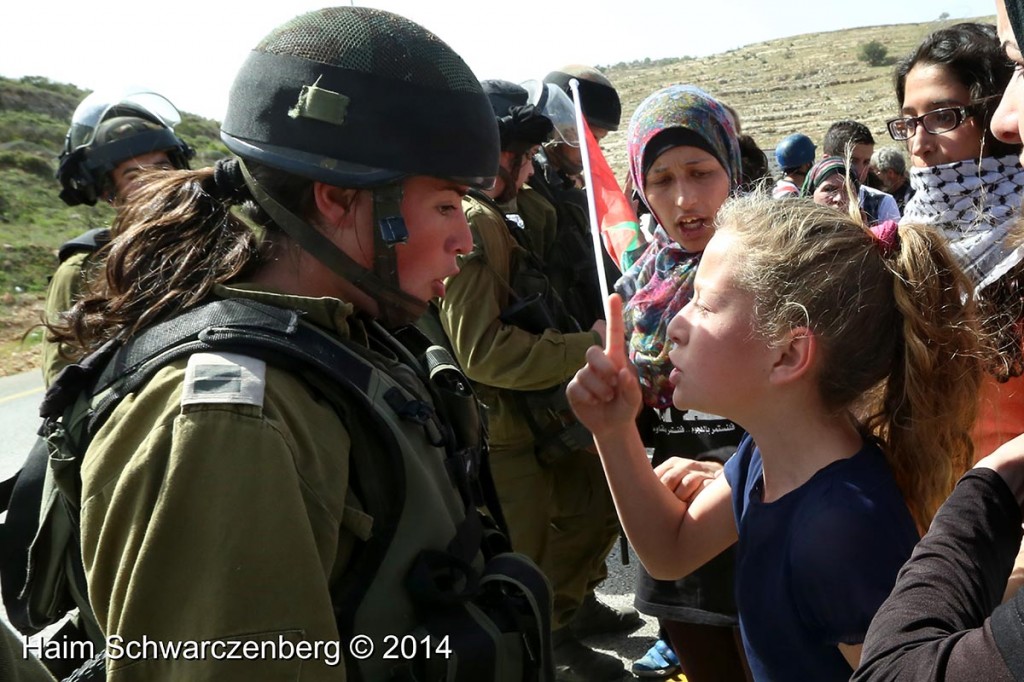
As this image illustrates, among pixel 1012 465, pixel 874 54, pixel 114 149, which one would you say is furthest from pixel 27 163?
pixel 874 54

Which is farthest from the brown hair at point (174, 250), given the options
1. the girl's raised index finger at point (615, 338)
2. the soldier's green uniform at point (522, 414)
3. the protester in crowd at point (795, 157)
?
the protester in crowd at point (795, 157)

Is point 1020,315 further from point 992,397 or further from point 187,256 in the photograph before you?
point 187,256

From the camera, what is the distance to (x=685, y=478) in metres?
2.51

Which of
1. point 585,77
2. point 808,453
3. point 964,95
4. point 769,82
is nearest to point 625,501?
point 808,453

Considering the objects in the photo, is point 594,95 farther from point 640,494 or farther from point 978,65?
point 640,494

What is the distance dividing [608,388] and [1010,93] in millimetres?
1030

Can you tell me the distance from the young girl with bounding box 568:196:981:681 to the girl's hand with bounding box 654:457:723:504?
0.31 metres

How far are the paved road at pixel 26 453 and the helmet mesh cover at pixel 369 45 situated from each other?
251 cm

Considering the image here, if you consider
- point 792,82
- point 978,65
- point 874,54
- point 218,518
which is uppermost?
point 874,54

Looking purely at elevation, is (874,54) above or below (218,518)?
above

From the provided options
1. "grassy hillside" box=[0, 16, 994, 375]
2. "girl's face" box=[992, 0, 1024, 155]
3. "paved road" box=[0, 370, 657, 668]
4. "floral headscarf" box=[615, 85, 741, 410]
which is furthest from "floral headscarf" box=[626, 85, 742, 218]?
"grassy hillside" box=[0, 16, 994, 375]

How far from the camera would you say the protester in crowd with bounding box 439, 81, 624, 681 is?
3.83 m

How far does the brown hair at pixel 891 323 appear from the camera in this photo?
2.05 m

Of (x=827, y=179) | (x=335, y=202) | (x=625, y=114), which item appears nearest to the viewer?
(x=335, y=202)
